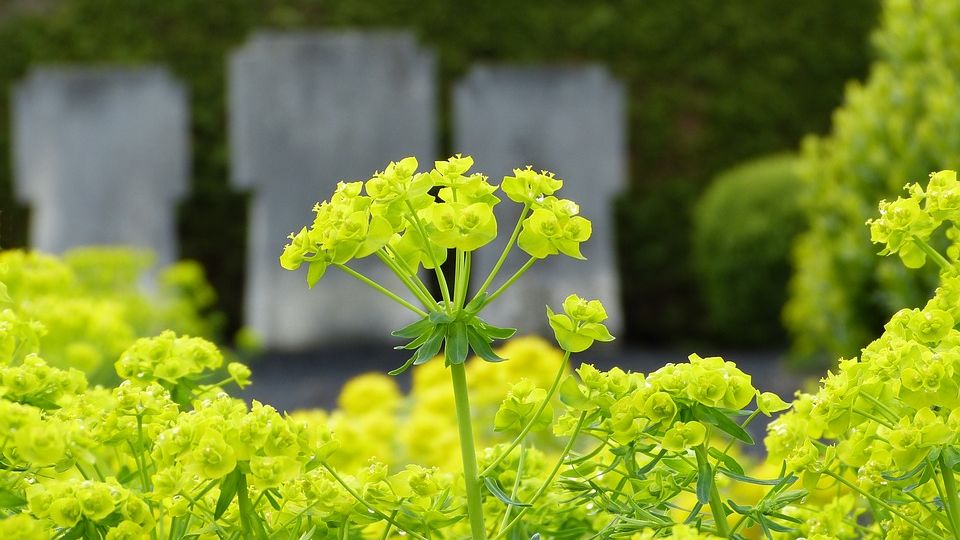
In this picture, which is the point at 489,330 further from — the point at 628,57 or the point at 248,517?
the point at 628,57

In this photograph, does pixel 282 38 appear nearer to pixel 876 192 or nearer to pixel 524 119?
pixel 524 119

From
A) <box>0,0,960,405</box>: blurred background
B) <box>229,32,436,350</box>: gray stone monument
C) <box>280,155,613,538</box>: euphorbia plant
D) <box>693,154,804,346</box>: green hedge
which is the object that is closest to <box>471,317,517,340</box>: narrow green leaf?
<box>280,155,613,538</box>: euphorbia plant

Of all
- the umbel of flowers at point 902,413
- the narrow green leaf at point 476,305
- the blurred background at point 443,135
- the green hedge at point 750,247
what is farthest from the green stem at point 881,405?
the green hedge at point 750,247

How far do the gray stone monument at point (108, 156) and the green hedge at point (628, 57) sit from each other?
28.7 inches

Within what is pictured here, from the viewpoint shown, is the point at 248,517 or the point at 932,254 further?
the point at 932,254

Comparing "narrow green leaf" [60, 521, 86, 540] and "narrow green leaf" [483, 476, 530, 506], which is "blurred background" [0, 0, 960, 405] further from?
"narrow green leaf" [60, 521, 86, 540]

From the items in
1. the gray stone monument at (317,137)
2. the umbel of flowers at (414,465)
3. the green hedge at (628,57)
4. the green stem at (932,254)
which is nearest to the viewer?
the umbel of flowers at (414,465)

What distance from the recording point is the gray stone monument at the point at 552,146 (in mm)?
7152

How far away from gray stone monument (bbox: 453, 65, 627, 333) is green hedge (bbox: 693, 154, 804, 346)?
67cm

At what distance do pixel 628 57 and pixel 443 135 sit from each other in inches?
58.1

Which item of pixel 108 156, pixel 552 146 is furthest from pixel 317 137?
pixel 552 146

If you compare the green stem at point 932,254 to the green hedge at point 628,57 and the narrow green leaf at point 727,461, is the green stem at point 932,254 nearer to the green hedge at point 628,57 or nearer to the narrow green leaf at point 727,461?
the narrow green leaf at point 727,461

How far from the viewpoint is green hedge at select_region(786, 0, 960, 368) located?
385cm

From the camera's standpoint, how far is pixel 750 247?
23.5ft
